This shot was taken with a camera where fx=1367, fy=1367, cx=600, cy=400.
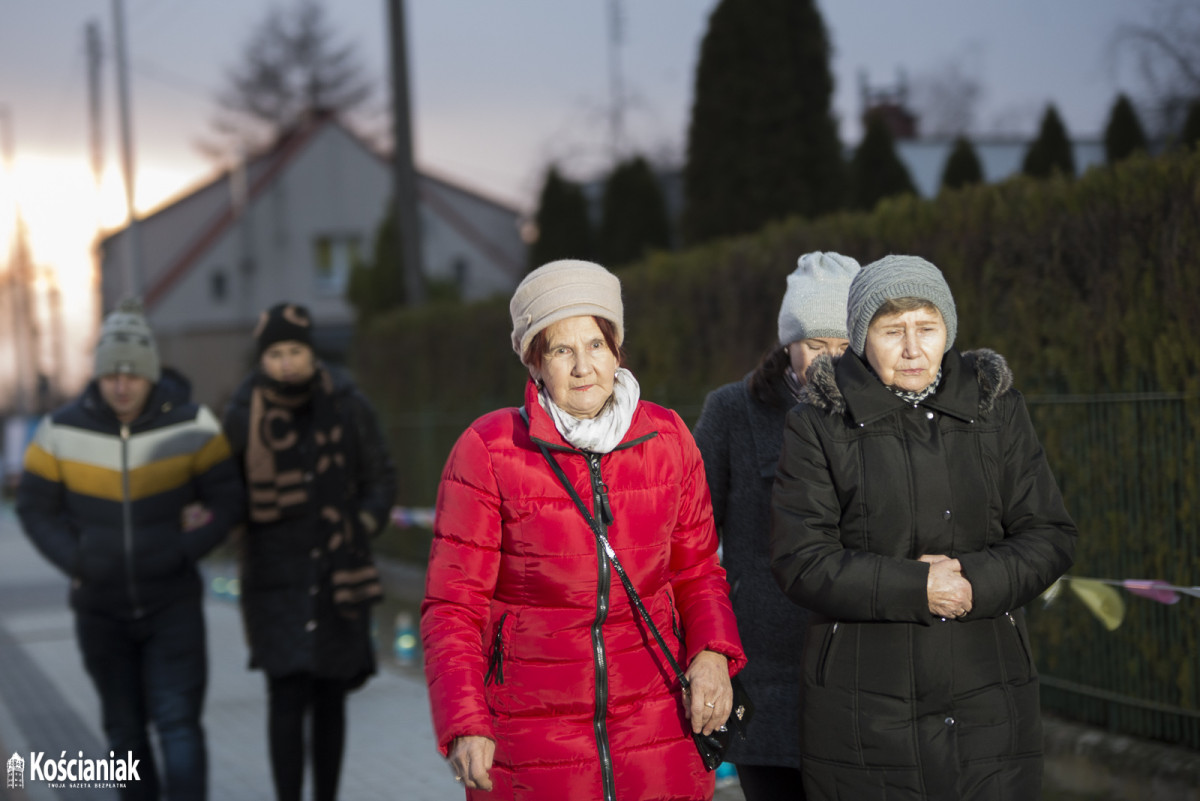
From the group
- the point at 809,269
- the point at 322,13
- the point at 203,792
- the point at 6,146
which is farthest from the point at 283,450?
the point at 322,13

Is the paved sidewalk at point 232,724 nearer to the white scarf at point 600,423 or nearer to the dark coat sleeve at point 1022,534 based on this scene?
the dark coat sleeve at point 1022,534

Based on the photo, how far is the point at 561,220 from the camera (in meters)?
26.1

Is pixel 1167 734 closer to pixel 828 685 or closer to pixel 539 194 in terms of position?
pixel 828 685

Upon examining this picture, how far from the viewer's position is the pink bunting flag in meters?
5.21

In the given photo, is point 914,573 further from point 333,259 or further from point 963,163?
point 333,259

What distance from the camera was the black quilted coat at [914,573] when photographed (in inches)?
116

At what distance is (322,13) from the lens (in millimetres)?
52688

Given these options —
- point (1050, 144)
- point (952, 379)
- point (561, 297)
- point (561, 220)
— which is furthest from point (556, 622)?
point (561, 220)

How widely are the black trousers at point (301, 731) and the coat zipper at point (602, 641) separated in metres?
2.74

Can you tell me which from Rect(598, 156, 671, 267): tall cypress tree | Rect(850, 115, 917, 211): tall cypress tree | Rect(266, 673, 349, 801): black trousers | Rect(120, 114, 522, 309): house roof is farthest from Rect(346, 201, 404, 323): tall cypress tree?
Rect(266, 673, 349, 801): black trousers

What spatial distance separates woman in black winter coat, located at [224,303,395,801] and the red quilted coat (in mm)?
2475

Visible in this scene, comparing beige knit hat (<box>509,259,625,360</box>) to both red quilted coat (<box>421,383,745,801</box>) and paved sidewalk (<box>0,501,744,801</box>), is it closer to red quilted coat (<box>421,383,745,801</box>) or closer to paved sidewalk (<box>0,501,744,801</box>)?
red quilted coat (<box>421,383,745,801</box>)

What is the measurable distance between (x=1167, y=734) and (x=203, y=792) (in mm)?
3833

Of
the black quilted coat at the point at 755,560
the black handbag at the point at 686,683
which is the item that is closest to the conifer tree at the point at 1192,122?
the black quilted coat at the point at 755,560
